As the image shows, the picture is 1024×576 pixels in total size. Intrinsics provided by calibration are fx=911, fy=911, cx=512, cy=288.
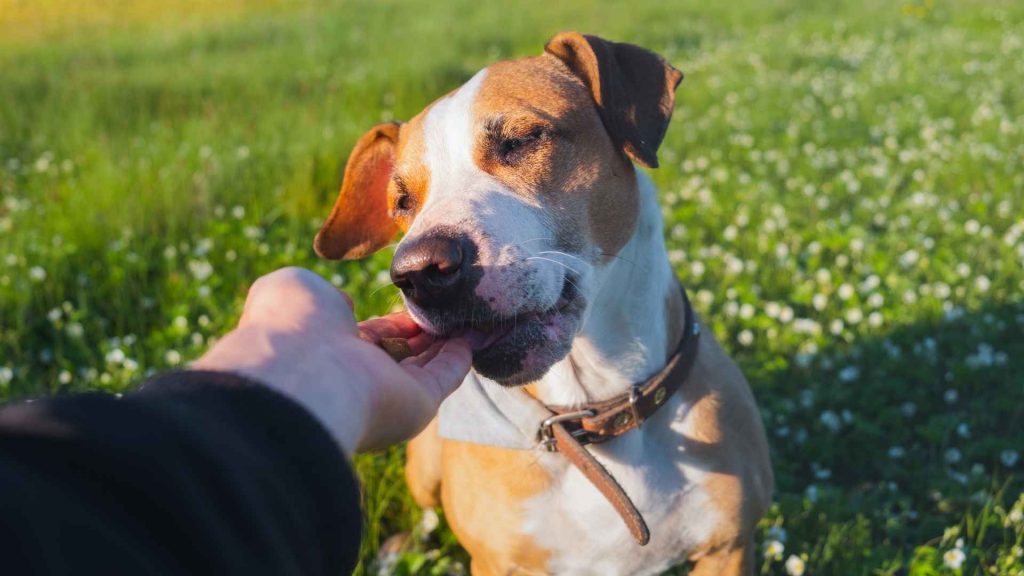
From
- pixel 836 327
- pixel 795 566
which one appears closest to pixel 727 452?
pixel 795 566

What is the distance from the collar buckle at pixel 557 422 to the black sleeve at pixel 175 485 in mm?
1518

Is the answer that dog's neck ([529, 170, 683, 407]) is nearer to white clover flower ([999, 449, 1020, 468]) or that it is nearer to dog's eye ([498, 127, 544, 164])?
dog's eye ([498, 127, 544, 164])

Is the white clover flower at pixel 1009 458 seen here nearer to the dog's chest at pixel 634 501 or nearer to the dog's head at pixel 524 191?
the dog's chest at pixel 634 501

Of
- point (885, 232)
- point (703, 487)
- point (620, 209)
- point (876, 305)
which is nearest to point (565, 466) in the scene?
point (703, 487)

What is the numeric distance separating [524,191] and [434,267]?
1.63 feet

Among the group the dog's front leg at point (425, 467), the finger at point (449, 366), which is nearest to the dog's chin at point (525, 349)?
the finger at point (449, 366)

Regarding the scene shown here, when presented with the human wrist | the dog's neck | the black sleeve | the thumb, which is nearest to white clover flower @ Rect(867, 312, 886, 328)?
the dog's neck

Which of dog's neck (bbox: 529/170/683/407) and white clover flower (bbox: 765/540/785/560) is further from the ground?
dog's neck (bbox: 529/170/683/407)

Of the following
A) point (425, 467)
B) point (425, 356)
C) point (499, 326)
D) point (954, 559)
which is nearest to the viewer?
point (425, 356)

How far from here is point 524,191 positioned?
8.50 ft

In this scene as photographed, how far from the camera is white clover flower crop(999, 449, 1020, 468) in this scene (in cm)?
376

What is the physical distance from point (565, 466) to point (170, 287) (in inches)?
126

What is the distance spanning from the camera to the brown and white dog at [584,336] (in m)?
2.59

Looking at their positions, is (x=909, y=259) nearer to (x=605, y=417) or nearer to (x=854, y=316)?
(x=854, y=316)
